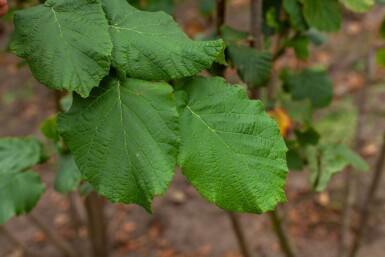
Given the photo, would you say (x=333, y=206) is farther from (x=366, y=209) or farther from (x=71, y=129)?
(x=71, y=129)

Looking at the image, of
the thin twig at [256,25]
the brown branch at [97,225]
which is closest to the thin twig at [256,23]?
the thin twig at [256,25]

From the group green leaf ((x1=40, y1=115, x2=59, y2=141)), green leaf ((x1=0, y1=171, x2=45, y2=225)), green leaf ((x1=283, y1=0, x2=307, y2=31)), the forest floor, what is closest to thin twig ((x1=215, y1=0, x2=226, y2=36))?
green leaf ((x1=283, y1=0, x2=307, y2=31))

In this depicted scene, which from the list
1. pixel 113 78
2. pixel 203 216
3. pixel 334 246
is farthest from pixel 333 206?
pixel 113 78

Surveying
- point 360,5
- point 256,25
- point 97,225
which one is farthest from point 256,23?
point 97,225

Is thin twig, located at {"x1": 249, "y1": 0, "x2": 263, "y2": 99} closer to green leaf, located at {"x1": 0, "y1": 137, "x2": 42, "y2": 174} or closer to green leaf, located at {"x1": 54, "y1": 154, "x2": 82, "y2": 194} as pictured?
green leaf, located at {"x1": 54, "y1": 154, "x2": 82, "y2": 194}

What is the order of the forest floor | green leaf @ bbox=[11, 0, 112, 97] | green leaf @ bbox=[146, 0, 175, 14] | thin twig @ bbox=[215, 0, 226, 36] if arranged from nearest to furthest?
1. green leaf @ bbox=[11, 0, 112, 97]
2. thin twig @ bbox=[215, 0, 226, 36]
3. green leaf @ bbox=[146, 0, 175, 14]
4. the forest floor

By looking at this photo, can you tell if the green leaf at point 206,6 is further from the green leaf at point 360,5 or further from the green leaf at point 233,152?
the green leaf at point 233,152

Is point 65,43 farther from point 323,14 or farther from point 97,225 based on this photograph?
point 97,225
